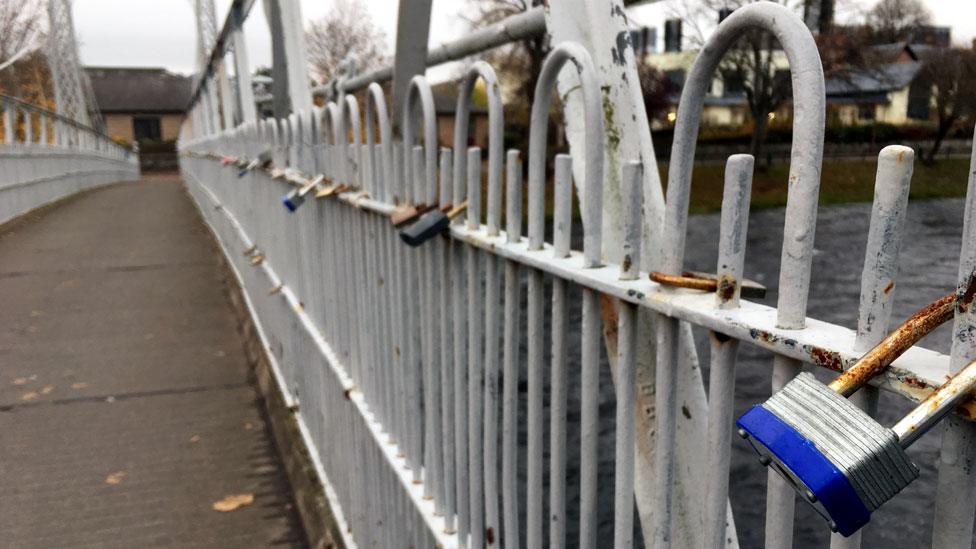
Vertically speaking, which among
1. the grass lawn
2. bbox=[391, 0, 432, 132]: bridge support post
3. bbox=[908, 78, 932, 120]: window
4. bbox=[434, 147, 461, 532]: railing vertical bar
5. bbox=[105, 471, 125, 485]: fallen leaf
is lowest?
bbox=[105, 471, 125, 485]: fallen leaf

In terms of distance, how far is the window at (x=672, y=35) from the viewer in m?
1.48

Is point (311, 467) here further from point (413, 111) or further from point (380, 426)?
point (413, 111)

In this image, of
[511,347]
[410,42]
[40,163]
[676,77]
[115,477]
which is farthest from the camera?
[40,163]

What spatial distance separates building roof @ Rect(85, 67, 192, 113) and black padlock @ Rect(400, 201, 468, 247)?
64.4 meters

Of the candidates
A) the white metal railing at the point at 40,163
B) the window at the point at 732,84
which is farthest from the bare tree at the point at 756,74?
the white metal railing at the point at 40,163

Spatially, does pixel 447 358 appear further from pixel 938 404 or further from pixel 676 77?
pixel 938 404

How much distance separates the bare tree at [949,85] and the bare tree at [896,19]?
7cm

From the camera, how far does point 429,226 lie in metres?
1.86

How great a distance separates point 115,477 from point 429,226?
9.73 feet

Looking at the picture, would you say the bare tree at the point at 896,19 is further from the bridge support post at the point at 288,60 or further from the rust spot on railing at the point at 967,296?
the bridge support post at the point at 288,60

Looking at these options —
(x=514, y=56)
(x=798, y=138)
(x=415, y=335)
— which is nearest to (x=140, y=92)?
(x=514, y=56)

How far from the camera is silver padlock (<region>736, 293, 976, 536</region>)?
2.03ft

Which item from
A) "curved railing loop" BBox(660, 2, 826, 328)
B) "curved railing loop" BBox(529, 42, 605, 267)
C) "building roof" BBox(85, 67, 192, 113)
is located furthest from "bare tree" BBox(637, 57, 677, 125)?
"building roof" BBox(85, 67, 192, 113)

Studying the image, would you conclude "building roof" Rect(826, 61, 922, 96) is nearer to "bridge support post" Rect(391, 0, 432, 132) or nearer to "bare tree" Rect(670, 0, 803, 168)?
"bare tree" Rect(670, 0, 803, 168)
